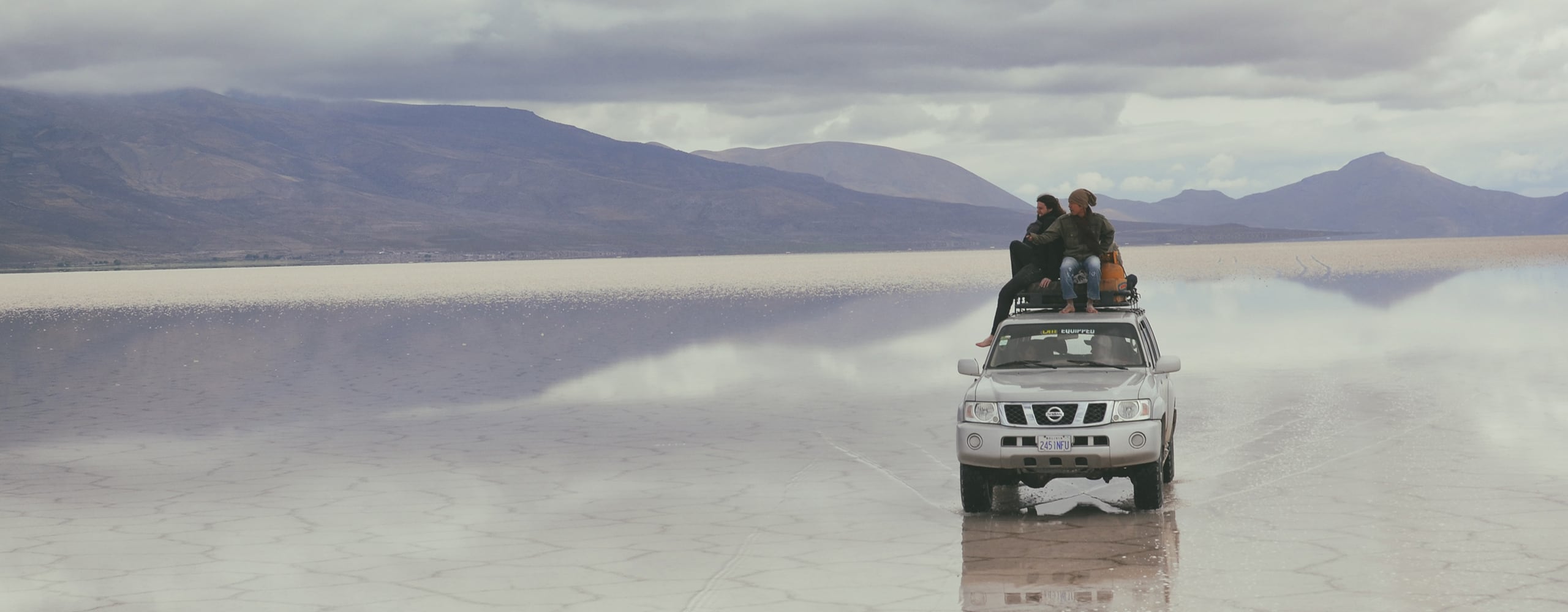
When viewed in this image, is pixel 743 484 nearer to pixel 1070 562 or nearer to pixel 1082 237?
pixel 1082 237

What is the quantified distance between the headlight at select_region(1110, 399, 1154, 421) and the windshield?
119 cm

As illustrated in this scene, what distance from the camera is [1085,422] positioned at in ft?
37.9

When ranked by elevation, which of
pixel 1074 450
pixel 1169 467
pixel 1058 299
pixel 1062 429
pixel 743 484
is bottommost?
pixel 743 484

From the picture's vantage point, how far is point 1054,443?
11.4m

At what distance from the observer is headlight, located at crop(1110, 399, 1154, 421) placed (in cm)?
1154

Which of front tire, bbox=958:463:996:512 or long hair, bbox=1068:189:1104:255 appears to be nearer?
front tire, bbox=958:463:996:512

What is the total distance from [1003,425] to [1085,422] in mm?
589

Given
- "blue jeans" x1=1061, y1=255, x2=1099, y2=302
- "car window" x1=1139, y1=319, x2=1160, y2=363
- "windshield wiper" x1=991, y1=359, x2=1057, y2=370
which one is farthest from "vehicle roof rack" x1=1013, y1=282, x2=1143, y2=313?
"windshield wiper" x1=991, y1=359, x2=1057, y2=370

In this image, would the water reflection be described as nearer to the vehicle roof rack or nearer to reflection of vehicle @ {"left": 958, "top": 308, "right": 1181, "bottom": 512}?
the vehicle roof rack

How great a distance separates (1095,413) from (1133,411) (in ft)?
0.90

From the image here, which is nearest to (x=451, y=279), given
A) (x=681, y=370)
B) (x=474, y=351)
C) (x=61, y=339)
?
(x=61, y=339)

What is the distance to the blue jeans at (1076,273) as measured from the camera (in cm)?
1380

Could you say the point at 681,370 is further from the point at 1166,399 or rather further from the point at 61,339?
the point at 61,339

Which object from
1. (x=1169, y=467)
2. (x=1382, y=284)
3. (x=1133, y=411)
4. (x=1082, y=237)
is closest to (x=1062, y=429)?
(x=1133, y=411)
